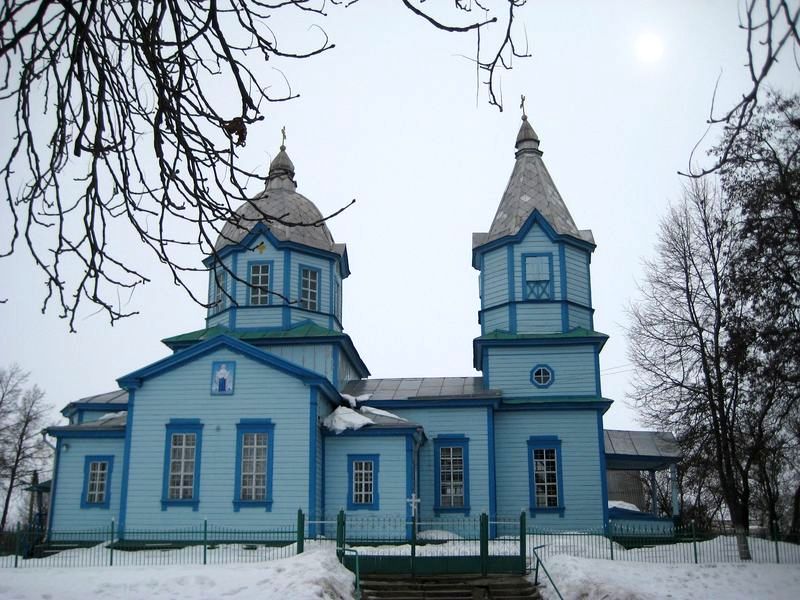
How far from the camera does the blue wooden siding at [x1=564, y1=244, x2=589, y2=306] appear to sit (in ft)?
88.6

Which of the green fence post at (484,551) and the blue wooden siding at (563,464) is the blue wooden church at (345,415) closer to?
the blue wooden siding at (563,464)

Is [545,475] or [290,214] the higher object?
[290,214]

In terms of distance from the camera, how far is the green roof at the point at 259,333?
1032 inches

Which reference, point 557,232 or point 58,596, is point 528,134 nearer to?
point 557,232

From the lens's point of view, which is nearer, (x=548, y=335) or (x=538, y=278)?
(x=548, y=335)

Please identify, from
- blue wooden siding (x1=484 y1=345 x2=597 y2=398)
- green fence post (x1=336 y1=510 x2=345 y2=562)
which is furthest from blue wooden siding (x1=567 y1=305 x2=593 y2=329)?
green fence post (x1=336 y1=510 x2=345 y2=562)

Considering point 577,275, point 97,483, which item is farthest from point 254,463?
point 577,275

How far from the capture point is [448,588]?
17.2 m

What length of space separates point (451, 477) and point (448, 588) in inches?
315

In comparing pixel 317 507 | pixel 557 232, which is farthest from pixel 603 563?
pixel 557 232

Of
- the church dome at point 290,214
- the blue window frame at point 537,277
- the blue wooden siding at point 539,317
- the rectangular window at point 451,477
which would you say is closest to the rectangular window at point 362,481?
the rectangular window at point 451,477

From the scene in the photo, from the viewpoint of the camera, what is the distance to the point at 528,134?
31.0 meters

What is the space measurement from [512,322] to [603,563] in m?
9.89

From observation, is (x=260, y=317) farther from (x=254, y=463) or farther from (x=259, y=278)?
(x=254, y=463)
